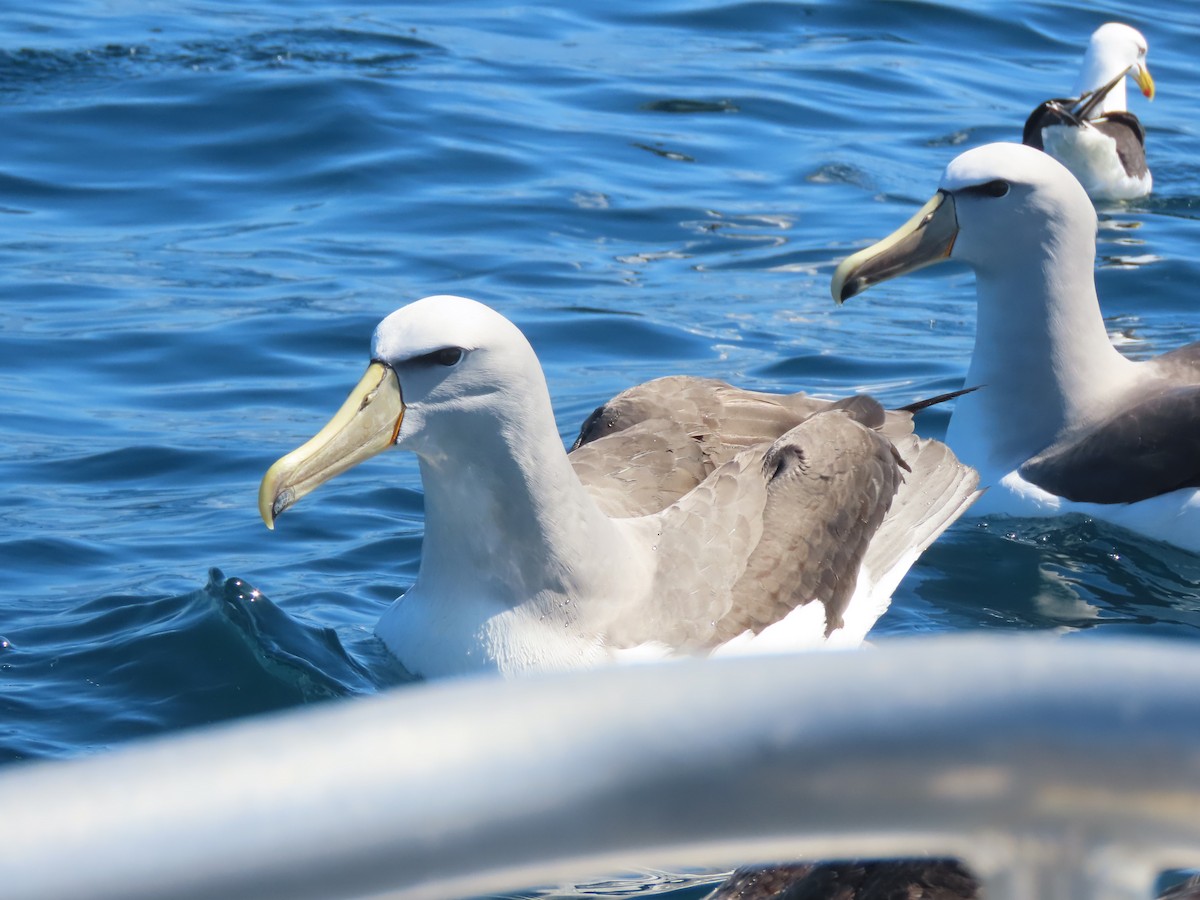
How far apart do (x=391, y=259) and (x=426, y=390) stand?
574 centimetres

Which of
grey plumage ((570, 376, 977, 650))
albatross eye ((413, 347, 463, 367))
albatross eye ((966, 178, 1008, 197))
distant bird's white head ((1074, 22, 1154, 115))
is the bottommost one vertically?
grey plumage ((570, 376, 977, 650))

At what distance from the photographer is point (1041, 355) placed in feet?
24.0

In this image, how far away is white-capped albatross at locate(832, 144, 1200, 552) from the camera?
6996 millimetres

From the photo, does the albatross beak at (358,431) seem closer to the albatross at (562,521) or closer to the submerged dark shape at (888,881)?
the albatross at (562,521)

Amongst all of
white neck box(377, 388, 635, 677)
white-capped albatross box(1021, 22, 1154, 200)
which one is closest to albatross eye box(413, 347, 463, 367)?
white neck box(377, 388, 635, 677)

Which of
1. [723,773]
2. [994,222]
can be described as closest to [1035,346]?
[994,222]

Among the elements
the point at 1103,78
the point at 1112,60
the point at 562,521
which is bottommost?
the point at 562,521

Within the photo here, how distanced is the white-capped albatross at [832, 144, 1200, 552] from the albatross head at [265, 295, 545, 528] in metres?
2.42

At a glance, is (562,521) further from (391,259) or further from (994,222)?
(391,259)

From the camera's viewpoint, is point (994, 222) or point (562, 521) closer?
point (562, 521)

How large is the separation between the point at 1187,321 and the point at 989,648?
9.62 m

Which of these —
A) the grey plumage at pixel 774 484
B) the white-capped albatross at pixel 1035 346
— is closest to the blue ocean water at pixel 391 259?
the white-capped albatross at pixel 1035 346

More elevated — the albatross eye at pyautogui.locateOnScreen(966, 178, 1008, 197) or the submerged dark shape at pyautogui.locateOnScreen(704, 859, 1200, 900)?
the albatross eye at pyautogui.locateOnScreen(966, 178, 1008, 197)

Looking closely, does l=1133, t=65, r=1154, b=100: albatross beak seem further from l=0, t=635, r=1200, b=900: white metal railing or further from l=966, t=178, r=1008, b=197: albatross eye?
l=0, t=635, r=1200, b=900: white metal railing
